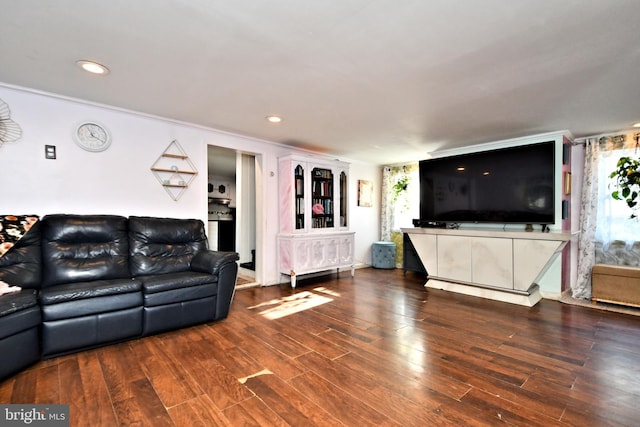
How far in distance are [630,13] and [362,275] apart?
4.56m

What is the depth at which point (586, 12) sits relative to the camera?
1631 mm

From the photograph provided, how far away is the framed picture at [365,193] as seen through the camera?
6.23 m

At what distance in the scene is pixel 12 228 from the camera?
2.55 meters

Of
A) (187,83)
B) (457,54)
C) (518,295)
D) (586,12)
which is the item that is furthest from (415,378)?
(187,83)

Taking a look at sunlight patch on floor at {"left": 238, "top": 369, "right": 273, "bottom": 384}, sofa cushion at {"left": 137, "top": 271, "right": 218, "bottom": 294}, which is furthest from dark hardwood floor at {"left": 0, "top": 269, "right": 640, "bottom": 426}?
sofa cushion at {"left": 137, "top": 271, "right": 218, "bottom": 294}

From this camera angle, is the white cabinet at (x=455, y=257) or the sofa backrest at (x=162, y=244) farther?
the white cabinet at (x=455, y=257)

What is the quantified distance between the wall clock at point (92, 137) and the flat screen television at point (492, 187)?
4.50 metres

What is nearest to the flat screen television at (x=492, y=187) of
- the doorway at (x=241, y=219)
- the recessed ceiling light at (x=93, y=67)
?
the doorway at (x=241, y=219)

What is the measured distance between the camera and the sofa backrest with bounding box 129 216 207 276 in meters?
3.12

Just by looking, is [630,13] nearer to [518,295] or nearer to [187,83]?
[187,83]

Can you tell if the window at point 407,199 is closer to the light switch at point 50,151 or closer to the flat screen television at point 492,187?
the flat screen television at point 492,187

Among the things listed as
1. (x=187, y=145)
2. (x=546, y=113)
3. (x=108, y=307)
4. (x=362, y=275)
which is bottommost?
(x=362, y=275)

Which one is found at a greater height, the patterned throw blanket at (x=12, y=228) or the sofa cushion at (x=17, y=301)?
the patterned throw blanket at (x=12, y=228)

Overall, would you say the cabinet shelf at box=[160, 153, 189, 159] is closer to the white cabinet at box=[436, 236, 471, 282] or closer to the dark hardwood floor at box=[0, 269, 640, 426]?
the dark hardwood floor at box=[0, 269, 640, 426]
